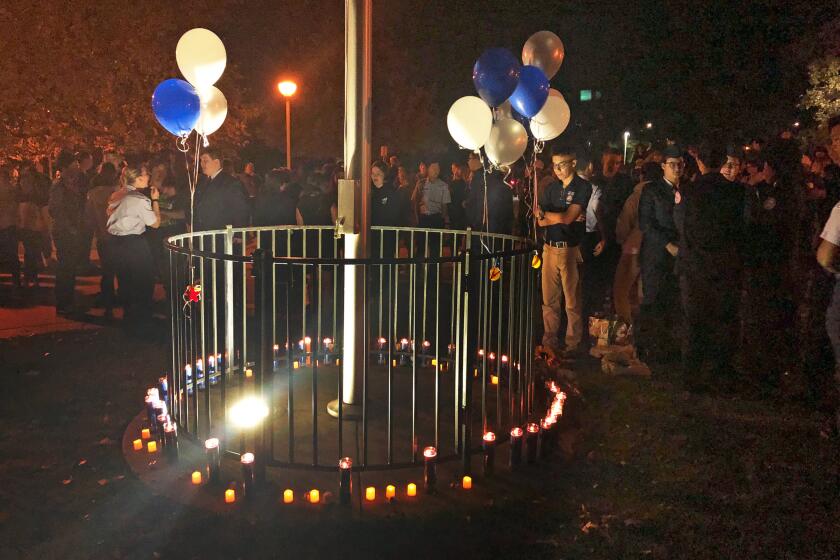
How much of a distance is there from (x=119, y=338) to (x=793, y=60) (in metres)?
25.7

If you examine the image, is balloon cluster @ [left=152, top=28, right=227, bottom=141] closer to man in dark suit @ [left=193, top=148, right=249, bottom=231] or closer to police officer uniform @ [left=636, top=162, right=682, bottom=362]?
man in dark suit @ [left=193, top=148, right=249, bottom=231]

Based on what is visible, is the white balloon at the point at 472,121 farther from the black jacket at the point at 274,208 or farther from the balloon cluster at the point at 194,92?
the black jacket at the point at 274,208

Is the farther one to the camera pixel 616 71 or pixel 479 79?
pixel 616 71

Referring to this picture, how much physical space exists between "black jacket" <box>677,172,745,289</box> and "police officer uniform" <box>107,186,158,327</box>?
240 inches

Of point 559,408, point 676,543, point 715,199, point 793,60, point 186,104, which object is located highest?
point 793,60

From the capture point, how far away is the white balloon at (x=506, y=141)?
750 cm

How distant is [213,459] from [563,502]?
7.33 feet

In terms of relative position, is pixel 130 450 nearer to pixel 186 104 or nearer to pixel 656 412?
pixel 186 104

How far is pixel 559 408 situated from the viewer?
5824mm

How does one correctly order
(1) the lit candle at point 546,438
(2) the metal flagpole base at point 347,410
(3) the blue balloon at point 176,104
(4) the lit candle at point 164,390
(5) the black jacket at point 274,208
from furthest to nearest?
(5) the black jacket at point 274,208 → (3) the blue balloon at point 176,104 → (4) the lit candle at point 164,390 → (2) the metal flagpole base at point 347,410 → (1) the lit candle at point 546,438

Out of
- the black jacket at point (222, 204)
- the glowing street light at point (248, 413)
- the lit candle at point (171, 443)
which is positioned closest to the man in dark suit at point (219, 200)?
the black jacket at point (222, 204)

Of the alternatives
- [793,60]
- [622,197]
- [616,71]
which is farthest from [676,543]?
[616,71]

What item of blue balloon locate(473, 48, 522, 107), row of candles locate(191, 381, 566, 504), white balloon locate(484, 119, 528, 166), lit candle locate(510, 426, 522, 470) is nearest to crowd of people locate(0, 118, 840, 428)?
white balloon locate(484, 119, 528, 166)

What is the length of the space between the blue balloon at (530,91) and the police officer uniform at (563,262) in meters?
1.13
